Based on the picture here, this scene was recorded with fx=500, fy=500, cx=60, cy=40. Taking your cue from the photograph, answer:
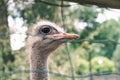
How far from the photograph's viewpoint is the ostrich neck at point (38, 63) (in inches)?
122

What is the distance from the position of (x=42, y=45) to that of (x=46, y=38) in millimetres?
55

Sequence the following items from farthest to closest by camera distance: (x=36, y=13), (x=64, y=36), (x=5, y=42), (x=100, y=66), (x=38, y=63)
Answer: (x=100, y=66), (x=36, y=13), (x=5, y=42), (x=38, y=63), (x=64, y=36)

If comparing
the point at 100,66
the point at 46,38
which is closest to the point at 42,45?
the point at 46,38

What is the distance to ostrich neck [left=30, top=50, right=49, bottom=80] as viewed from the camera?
3.09m

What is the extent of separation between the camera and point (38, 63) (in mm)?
3146

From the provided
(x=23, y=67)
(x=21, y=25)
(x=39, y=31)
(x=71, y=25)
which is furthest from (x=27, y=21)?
(x=39, y=31)

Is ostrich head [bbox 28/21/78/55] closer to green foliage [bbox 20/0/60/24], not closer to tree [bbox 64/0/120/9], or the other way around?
tree [bbox 64/0/120/9]

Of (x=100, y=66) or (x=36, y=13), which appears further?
(x=100, y=66)

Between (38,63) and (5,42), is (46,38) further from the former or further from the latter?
(5,42)

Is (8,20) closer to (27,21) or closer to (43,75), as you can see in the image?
(27,21)

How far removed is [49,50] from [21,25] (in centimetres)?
290

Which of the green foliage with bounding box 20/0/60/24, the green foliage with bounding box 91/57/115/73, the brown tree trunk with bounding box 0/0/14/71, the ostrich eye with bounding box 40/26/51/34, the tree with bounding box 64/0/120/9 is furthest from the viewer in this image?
the green foliage with bounding box 91/57/115/73

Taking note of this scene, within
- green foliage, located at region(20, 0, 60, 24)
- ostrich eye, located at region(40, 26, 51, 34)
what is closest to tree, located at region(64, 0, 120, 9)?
ostrich eye, located at region(40, 26, 51, 34)

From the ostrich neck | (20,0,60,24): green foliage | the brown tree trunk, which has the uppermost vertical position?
(20,0,60,24): green foliage
